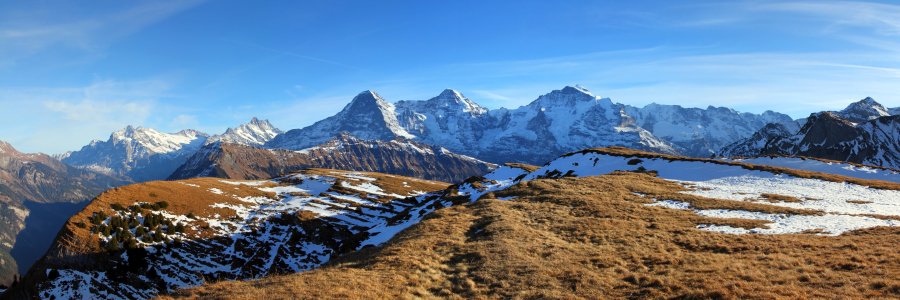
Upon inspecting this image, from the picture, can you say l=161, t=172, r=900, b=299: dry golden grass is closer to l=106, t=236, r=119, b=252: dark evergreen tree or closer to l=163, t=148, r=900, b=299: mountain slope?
l=163, t=148, r=900, b=299: mountain slope

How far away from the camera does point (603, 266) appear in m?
20.1

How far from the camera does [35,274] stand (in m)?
50.6

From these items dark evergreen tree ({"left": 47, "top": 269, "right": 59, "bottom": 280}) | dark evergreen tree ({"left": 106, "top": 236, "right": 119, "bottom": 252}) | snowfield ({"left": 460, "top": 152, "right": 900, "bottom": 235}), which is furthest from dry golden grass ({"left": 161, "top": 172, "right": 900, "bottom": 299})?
dark evergreen tree ({"left": 106, "top": 236, "right": 119, "bottom": 252})

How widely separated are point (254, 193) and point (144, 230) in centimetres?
4474

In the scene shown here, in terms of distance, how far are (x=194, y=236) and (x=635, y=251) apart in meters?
78.9

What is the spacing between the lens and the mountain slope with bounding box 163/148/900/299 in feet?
52.6

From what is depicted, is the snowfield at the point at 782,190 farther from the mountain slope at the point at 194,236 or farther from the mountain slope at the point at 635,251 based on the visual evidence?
the mountain slope at the point at 194,236

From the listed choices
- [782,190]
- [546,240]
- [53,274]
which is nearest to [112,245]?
[53,274]

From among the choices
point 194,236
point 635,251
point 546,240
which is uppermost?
point 635,251

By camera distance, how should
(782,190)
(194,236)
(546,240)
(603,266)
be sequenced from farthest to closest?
(194,236) < (782,190) < (546,240) < (603,266)

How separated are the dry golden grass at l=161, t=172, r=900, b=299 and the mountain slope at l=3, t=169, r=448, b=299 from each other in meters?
22.0

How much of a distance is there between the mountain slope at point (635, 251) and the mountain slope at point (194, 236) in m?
21.7

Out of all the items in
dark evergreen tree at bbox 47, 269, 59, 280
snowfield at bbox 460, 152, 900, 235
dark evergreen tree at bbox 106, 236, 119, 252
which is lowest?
dark evergreen tree at bbox 47, 269, 59, 280

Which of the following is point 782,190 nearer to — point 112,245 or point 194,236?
point 112,245
